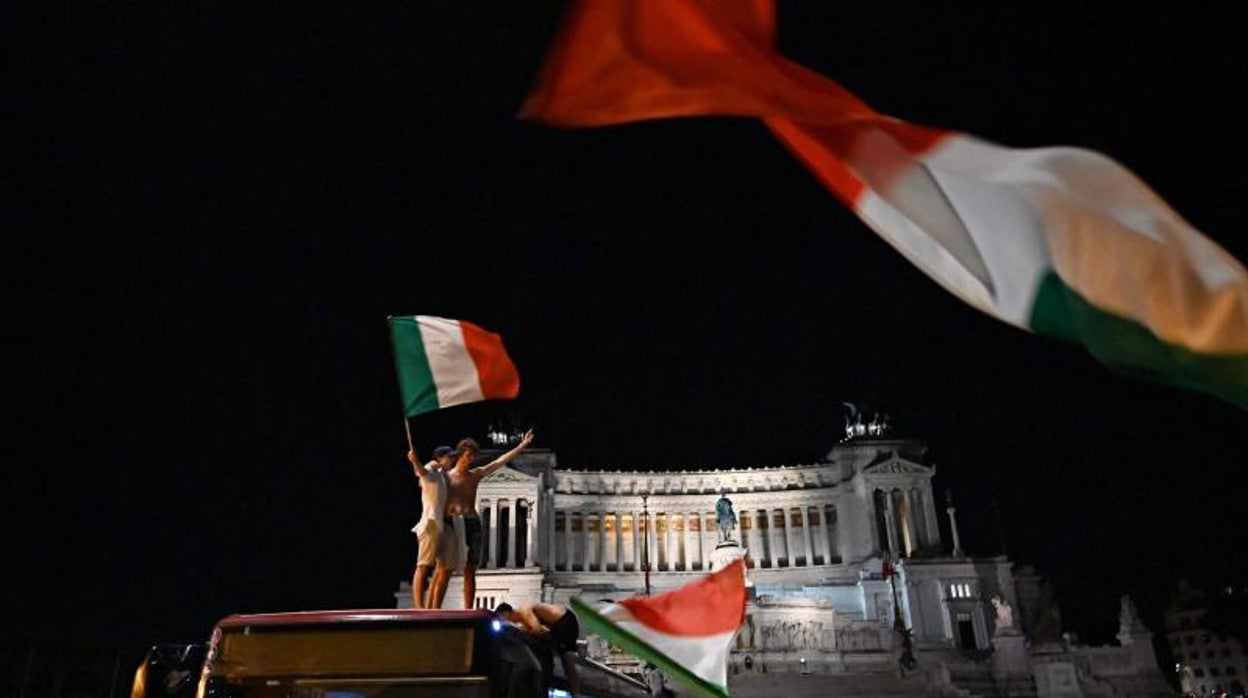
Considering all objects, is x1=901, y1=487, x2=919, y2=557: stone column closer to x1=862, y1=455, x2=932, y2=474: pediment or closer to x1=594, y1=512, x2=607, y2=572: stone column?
x1=862, y1=455, x2=932, y2=474: pediment

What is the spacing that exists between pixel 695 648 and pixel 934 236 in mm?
4805

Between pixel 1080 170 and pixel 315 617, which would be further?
pixel 315 617

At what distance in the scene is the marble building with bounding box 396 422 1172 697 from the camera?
48844mm

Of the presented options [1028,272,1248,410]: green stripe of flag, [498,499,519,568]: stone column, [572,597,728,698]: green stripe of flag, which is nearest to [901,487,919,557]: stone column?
[498,499,519,568]: stone column

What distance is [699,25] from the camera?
5582 millimetres

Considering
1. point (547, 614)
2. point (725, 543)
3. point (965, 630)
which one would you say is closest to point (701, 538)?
point (725, 543)

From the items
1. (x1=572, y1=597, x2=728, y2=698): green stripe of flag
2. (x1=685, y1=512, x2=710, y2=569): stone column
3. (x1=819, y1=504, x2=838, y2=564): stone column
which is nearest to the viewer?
(x1=572, y1=597, x2=728, y2=698): green stripe of flag

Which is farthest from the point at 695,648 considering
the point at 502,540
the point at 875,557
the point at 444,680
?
the point at 502,540

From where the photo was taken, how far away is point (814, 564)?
8350 cm

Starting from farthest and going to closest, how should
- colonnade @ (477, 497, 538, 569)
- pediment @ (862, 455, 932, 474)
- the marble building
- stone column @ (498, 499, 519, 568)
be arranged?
pediment @ (862, 455, 932, 474) → stone column @ (498, 499, 519, 568) → colonnade @ (477, 497, 538, 569) → the marble building

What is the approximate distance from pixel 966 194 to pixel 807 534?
8395 cm

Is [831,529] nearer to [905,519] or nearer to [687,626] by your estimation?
[905,519]

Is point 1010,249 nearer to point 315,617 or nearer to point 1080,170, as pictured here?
point 1080,170

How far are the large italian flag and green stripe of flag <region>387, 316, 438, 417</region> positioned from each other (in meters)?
8.61
